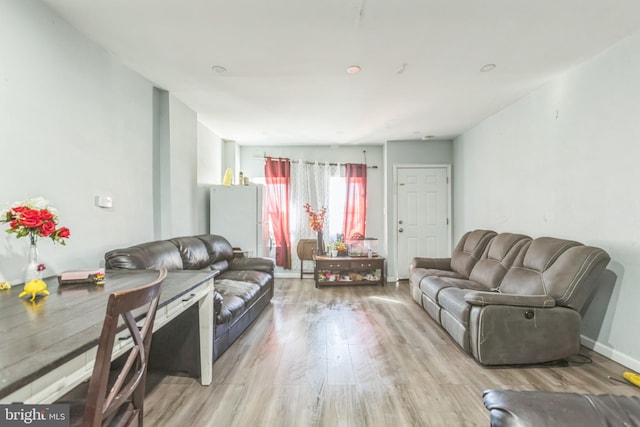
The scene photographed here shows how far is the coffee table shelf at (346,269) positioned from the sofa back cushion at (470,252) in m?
1.20

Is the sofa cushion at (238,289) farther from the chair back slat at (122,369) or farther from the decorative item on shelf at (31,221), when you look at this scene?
the chair back slat at (122,369)

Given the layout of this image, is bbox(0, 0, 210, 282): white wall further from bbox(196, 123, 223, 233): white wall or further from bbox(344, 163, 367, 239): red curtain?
bbox(344, 163, 367, 239): red curtain

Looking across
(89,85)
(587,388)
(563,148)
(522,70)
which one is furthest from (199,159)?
(587,388)

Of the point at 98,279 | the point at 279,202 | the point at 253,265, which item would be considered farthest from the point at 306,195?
the point at 98,279

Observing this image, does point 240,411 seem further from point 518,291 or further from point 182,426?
point 518,291

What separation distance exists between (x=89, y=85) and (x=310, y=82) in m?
1.86

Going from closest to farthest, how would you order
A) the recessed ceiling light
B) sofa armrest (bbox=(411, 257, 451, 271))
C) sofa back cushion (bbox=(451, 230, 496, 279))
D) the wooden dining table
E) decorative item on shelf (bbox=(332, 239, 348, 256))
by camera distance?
the wooden dining table → the recessed ceiling light → sofa back cushion (bbox=(451, 230, 496, 279)) → sofa armrest (bbox=(411, 257, 451, 271)) → decorative item on shelf (bbox=(332, 239, 348, 256))

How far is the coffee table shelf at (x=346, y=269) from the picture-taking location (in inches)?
183

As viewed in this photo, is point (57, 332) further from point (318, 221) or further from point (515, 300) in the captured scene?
point (318, 221)

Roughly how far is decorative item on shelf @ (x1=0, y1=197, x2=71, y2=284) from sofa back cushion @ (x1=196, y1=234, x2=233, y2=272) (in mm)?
1927

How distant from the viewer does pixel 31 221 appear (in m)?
1.46

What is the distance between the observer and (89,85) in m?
2.23

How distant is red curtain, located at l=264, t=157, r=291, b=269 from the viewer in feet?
17.7

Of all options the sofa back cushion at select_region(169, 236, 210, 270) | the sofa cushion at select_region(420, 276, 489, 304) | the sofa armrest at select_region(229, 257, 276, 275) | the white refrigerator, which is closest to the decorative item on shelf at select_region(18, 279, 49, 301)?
the sofa back cushion at select_region(169, 236, 210, 270)
